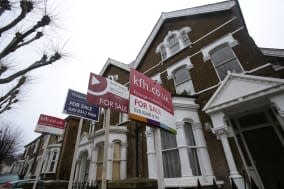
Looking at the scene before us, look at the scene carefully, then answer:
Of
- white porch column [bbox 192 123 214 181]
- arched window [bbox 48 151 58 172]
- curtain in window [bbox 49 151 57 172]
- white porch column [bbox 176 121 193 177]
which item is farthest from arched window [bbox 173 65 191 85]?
curtain in window [bbox 49 151 57 172]

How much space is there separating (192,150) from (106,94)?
487cm

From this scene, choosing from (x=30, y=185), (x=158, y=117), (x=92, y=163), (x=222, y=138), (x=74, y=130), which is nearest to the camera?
(x=158, y=117)

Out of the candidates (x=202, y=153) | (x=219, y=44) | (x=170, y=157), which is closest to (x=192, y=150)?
(x=202, y=153)

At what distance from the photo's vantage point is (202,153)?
22.2 ft

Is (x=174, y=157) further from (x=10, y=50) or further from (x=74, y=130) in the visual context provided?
(x=74, y=130)

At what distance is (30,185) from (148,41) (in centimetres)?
1202

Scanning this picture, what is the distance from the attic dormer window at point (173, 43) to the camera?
10.6 meters

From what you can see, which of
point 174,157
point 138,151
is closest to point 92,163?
point 138,151

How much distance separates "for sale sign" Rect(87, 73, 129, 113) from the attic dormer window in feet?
24.6

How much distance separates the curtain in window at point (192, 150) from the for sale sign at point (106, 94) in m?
4.12

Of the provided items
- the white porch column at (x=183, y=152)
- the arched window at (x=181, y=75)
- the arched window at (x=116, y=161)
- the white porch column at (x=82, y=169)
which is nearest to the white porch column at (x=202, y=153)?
the white porch column at (x=183, y=152)

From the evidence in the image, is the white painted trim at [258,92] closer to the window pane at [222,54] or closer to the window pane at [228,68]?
the window pane at [228,68]

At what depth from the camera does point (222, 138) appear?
6.09m

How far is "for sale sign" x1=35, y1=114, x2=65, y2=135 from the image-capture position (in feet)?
24.6
